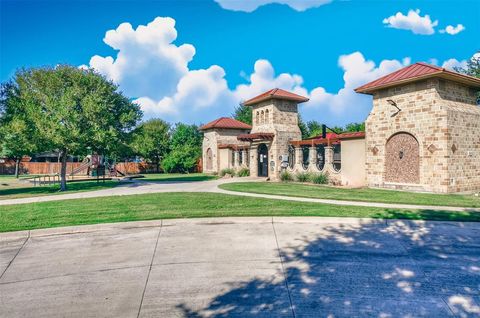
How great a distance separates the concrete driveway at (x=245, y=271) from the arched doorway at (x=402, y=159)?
30.6ft

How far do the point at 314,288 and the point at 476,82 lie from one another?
1765cm

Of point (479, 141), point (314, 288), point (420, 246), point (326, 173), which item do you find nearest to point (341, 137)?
point (326, 173)

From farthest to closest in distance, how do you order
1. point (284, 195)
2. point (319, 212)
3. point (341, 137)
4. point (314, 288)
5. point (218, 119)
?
point (218, 119) → point (341, 137) → point (284, 195) → point (319, 212) → point (314, 288)

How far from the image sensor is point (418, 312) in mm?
3988

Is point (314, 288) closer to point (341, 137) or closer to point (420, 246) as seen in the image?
point (420, 246)

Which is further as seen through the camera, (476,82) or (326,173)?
(326,173)

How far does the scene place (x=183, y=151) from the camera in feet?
127

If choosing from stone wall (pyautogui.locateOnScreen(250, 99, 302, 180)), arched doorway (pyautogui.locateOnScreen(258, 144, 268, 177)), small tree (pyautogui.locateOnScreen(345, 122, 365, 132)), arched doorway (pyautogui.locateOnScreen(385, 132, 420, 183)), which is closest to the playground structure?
arched doorway (pyautogui.locateOnScreen(258, 144, 268, 177))

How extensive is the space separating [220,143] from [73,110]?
18.7 meters

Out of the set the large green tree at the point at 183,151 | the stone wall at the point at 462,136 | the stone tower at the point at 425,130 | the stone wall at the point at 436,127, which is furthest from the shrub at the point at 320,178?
the large green tree at the point at 183,151

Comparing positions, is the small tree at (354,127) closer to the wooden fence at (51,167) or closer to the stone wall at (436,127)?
the wooden fence at (51,167)

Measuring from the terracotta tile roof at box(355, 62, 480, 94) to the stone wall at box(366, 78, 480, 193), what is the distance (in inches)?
20.6

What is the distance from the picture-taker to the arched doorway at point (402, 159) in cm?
1712

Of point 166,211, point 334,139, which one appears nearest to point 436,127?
point 334,139
